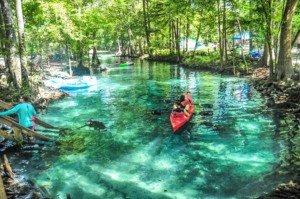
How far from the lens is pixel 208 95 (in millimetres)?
21797

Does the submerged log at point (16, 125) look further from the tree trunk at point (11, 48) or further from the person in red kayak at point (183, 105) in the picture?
the tree trunk at point (11, 48)

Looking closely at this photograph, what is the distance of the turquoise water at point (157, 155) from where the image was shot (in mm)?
8555

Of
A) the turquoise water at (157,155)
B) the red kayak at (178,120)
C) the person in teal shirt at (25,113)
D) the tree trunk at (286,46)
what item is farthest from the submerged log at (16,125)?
the tree trunk at (286,46)

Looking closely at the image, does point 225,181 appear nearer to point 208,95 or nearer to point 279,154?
point 279,154

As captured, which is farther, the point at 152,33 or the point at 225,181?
the point at 152,33

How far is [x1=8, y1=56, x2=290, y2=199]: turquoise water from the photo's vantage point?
8.55 m

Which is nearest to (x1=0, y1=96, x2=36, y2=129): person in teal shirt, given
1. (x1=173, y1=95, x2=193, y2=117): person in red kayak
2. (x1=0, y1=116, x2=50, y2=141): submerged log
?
(x1=0, y1=116, x2=50, y2=141): submerged log

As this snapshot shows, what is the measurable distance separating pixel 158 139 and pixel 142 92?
12086 mm

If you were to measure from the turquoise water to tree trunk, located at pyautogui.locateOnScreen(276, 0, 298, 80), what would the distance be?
122 inches

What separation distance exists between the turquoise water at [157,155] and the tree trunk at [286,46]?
10.2 ft

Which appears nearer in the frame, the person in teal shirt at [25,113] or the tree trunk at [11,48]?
the person in teal shirt at [25,113]

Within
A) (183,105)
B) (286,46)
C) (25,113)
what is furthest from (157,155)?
(286,46)

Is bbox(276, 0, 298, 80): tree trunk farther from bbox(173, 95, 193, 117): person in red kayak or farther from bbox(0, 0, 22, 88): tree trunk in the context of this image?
bbox(0, 0, 22, 88): tree trunk

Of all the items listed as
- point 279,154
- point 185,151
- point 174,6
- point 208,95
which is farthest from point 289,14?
point 174,6
